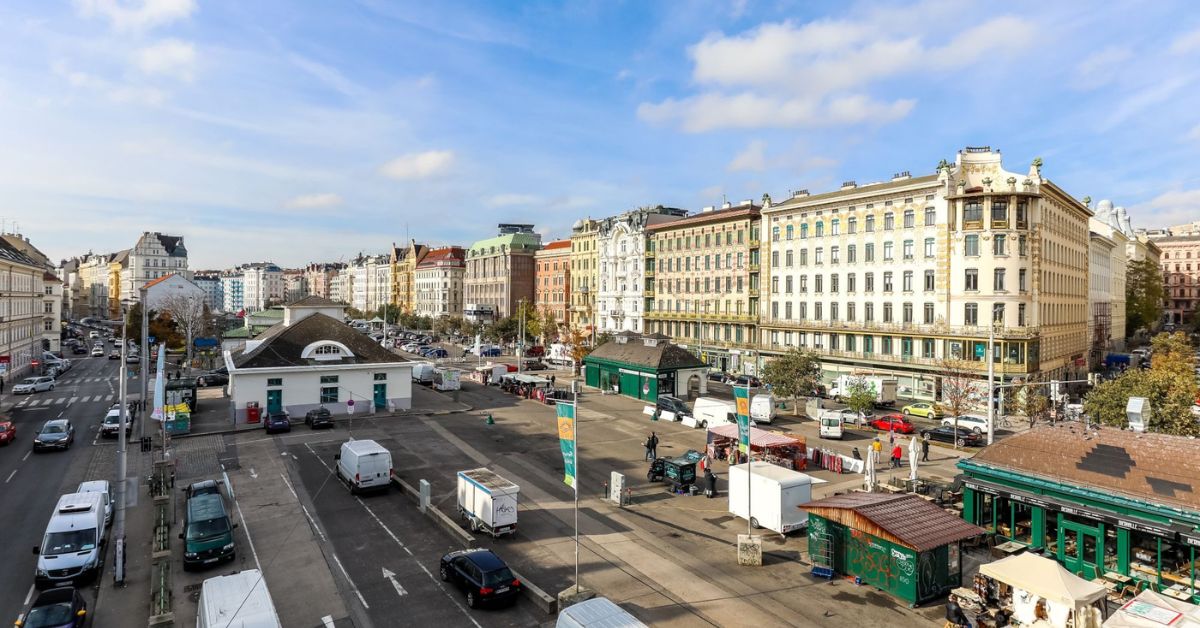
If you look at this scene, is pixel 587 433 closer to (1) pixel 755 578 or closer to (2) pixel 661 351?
(2) pixel 661 351

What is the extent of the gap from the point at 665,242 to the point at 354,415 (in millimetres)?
50675

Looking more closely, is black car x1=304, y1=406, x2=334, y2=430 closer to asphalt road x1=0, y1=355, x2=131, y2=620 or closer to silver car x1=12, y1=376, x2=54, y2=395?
asphalt road x1=0, y1=355, x2=131, y2=620

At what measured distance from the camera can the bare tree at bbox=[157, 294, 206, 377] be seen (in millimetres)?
87125

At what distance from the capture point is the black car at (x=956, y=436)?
137ft

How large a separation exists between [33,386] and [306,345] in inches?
1243

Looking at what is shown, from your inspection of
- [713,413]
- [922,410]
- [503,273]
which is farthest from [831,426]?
[503,273]

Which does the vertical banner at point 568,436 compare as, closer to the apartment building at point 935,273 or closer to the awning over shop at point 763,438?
the awning over shop at point 763,438

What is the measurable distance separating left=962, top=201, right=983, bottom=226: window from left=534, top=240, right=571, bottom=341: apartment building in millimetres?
66242

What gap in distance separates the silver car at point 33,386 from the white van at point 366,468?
47673 mm

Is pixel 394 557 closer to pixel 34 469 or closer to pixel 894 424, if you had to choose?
pixel 34 469

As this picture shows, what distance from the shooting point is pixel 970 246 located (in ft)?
182

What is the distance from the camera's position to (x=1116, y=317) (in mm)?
96875

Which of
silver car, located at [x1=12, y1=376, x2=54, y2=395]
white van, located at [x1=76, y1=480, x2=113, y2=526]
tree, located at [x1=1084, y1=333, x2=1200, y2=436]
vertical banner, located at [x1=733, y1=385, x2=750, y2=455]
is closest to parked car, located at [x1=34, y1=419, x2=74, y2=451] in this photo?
white van, located at [x1=76, y1=480, x2=113, y2=526]

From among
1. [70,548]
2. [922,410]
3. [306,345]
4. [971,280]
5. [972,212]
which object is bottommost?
[922,410]
